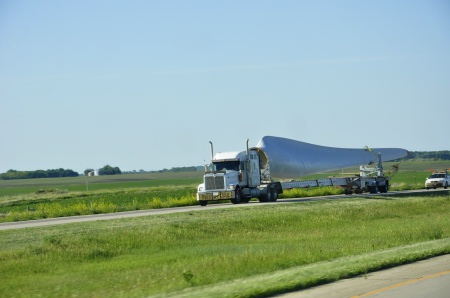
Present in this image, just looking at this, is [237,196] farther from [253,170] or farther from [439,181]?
[439,181]

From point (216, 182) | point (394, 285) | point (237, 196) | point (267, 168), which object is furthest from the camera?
point (267, 168)

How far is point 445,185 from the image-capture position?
228 feet

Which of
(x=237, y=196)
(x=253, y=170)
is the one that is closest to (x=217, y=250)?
(x=237, y=196)

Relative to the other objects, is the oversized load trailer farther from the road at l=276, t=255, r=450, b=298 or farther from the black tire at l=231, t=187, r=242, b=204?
the road at l=276, t=255, r=450, b=298

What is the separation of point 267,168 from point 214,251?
28597 mm

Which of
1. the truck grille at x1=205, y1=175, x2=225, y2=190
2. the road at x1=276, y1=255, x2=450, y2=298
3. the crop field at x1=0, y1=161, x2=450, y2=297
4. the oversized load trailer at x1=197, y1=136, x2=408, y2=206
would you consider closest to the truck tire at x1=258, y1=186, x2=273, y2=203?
the oversized load trailer at x1=197, y1=136, x2=408, y2=206

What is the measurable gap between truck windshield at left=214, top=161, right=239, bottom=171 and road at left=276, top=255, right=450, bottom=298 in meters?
31.5

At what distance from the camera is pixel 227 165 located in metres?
50.2

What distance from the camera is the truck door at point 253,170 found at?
5119cm

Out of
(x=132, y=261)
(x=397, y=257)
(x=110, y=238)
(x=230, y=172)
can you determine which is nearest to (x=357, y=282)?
(x=397, y=257)

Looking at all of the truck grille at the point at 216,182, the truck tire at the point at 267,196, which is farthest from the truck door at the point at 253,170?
the truck grille at the point at 216,182

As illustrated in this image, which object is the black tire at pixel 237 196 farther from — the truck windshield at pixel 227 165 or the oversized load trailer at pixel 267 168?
the truck windshield at pixel 227 165

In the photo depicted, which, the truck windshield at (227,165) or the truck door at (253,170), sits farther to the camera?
the truck door at (253,170)

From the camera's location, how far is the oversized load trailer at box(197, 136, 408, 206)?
49.5m
